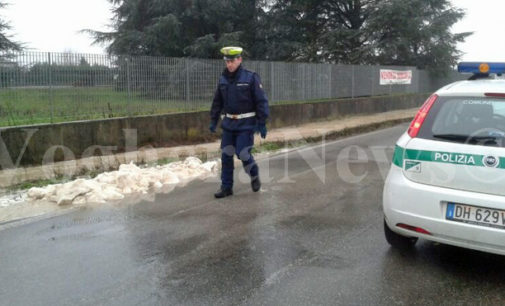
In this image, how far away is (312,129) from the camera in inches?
591

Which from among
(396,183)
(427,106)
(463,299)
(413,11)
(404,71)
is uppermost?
(413,11)

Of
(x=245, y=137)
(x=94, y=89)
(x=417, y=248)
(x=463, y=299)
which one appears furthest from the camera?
(x=94, y=89)

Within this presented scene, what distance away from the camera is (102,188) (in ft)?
23.1

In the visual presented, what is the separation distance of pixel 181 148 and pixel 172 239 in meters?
6.35

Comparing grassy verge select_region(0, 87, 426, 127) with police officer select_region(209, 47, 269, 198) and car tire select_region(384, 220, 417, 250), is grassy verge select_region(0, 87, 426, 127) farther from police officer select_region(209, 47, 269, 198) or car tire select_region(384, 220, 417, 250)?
car tire select_region(384, 220, 417, 250)

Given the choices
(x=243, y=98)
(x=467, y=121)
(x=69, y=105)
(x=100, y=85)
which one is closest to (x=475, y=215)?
(x=467, y=121)

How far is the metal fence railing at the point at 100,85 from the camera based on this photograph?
923 centimetres

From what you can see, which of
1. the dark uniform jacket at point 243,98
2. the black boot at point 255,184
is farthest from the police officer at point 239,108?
the black boot at point 255,184

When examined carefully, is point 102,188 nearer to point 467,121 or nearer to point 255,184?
point 255,184

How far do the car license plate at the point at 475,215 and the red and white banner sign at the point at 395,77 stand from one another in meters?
20.0

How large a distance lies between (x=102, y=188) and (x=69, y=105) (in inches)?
149

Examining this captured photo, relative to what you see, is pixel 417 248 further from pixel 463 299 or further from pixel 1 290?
pixel 1 290

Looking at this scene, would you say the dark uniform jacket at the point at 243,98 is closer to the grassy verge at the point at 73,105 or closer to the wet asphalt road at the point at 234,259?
the wet asphalt road at the point at 234,259

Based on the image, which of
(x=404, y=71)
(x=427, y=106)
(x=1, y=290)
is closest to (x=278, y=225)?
(x=427, y=106)
